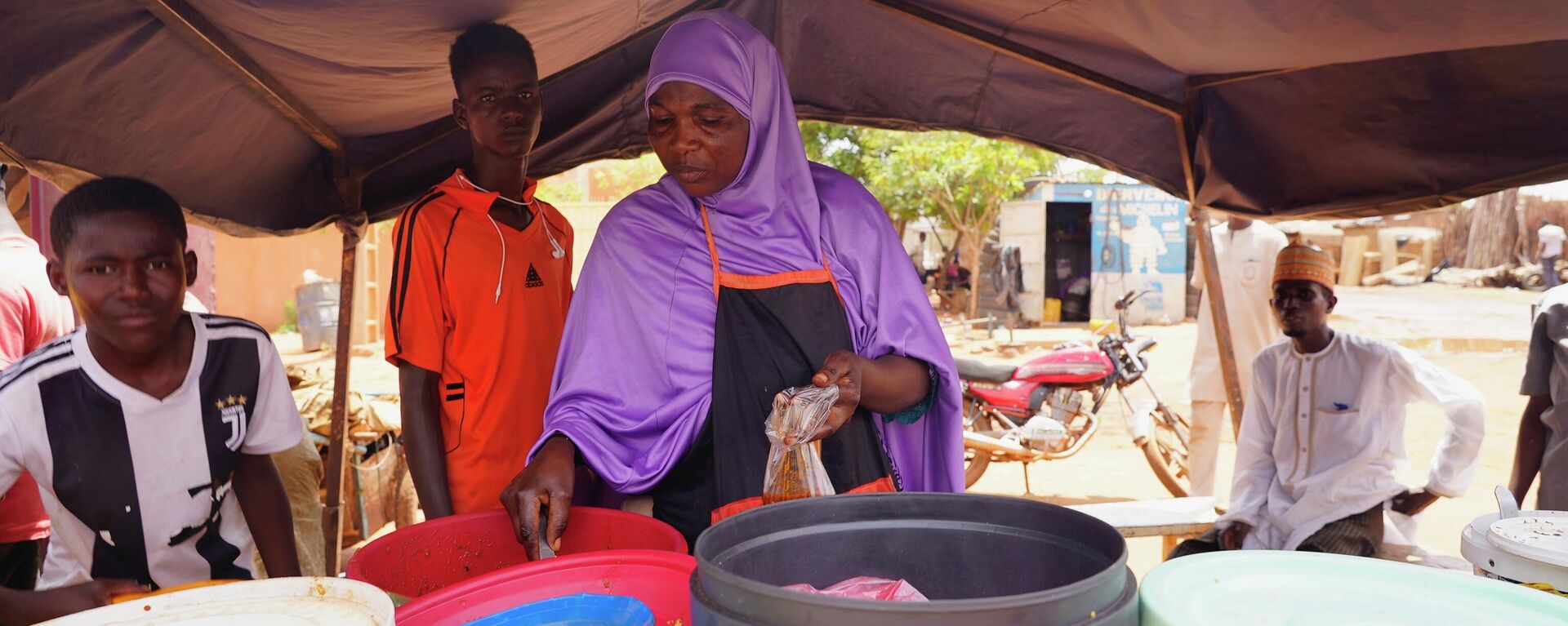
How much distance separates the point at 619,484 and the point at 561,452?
167 mm

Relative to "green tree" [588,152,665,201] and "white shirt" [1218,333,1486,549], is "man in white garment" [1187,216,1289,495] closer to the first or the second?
"white shirt" [1218,333,1486,549]

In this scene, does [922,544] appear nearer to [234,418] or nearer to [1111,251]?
[234,418]

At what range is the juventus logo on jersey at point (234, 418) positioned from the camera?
6.54 ft

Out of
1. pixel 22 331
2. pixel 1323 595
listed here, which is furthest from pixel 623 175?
pixel 1323 595

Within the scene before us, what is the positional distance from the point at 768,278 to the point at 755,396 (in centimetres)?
24

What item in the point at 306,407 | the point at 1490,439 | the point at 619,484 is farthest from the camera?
the point at 1490,439

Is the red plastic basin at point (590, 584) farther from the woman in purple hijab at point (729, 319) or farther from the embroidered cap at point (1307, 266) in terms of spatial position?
the embroidered cap at point (1307, 266)

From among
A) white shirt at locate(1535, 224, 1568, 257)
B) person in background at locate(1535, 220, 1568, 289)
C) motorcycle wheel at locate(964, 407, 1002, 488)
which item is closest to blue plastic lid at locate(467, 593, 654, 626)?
motorcycle wheel at locate(964, 407, 1002, 488)

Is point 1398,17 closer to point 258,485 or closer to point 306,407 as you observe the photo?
point 258,485

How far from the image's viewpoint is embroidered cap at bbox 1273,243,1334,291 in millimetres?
4168

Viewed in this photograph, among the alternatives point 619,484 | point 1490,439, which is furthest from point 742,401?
point 1490,439

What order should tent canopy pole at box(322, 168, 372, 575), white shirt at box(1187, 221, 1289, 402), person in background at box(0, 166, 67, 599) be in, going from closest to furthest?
person in background at box(0, 166, 67, 599), tent canopy pole at box(322, 168, 372, 575), white shirt at box(1187, 221, 1289, 402)

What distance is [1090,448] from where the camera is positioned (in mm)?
9648

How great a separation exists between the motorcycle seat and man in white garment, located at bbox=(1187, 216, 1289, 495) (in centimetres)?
154
